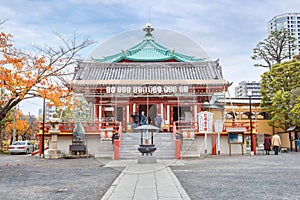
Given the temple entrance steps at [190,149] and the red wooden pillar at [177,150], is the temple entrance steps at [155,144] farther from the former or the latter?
the temple entrance steps at [190,149]

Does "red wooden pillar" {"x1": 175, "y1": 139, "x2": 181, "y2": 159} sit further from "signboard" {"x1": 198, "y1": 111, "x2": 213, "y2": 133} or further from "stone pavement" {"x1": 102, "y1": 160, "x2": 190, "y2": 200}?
"stone pavement" {"x1": 102, "y1": 160, "x2": 190, "y2": 200}

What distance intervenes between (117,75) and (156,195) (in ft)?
53.9

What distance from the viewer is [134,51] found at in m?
26.2

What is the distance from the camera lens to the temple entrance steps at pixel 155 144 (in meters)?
17.2

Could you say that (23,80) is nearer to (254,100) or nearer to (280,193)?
(280,193)

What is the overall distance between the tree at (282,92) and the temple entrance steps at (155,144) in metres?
13.1

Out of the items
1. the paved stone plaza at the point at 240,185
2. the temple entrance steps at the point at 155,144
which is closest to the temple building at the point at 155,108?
the temple entrance steps at the point at 155,144

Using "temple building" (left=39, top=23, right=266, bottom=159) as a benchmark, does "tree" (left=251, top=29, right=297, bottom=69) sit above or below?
above

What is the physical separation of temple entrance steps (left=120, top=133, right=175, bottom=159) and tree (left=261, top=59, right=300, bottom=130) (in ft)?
42.9

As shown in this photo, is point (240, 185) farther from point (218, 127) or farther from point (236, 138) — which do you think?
point (236, 138)

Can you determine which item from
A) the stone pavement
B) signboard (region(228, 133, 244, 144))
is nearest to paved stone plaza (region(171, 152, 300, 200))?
the stone pavement

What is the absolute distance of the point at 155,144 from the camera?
17.5 m

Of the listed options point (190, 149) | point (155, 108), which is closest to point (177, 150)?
point (190, 149)

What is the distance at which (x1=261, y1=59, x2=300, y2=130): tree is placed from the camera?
27.7 metres
